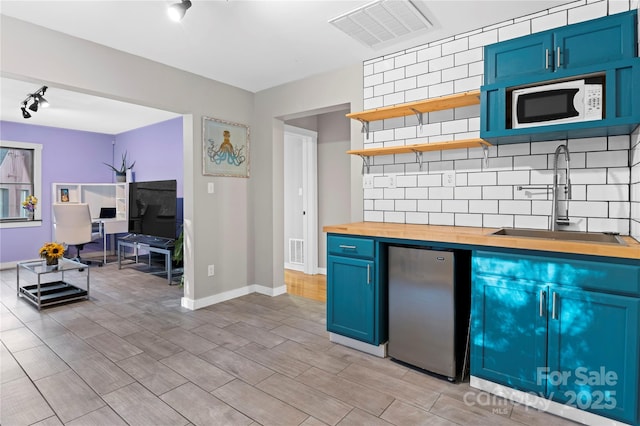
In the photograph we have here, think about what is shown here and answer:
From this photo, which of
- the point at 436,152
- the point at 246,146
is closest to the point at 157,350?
the point at 246,146

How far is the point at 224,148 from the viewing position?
A: 3.91m

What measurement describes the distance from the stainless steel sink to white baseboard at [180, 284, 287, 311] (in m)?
2.65

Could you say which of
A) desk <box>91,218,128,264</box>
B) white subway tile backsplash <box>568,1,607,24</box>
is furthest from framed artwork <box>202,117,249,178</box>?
desk <box>91,218,128,264</box>

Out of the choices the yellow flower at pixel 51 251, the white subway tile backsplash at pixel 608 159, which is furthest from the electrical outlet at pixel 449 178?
the yellow flower at pixel 51 251

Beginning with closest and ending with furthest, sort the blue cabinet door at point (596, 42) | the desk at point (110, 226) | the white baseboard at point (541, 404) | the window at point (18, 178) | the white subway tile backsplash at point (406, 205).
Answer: the white baseboard at point (541, 404) < the blue cabinet door at point (596, 42) < the white subway tile backsplash at point (406, 205) < the window at point (18, 178) < the desk at point (110, 226)

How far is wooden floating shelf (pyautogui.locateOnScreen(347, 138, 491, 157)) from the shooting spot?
8.03 ft

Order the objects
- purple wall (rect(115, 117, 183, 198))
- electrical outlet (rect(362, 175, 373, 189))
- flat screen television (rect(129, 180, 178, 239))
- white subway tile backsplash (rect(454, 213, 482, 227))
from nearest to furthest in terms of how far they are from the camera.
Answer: white subway tile backsplash (rect(454, 213, 482, 227)) < electrical outlet (rect(362, 175, 373, 189)) < flat screen television (rect(129, 180, 178, 239)) < purple wall (rect(115, 117, 183, 198))

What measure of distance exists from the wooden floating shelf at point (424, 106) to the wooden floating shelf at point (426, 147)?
0.30 metres

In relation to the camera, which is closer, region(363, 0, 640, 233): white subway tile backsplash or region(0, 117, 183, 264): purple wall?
region(363, 0, 640, 233): white subway tile backsplash

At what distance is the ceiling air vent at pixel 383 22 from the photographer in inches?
91.0

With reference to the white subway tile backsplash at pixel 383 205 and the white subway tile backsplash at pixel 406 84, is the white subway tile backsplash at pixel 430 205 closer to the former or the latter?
the white subway tile backsplash at pixel 383 205

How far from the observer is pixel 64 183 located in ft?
21.3

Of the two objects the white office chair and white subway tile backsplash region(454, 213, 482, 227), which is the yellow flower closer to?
the white office chair

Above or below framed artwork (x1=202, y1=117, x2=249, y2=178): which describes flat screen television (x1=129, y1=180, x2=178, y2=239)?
below
